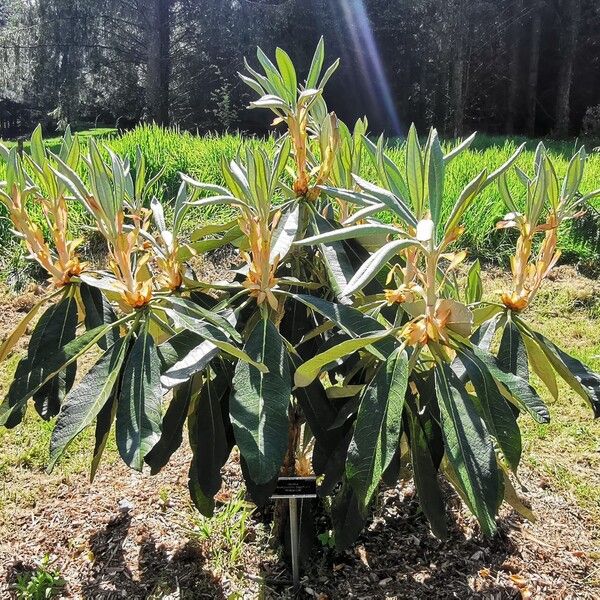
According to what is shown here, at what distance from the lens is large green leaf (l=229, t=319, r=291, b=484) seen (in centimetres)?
82

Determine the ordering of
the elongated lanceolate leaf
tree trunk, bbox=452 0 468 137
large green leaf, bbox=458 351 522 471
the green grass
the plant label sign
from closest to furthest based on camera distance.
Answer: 1. the elongated lanceolate leaf
2. large green leaf, bbox=458 351 522 471
3. the plant label sign
4. the green grass
5. tree trunk, bbox=452 0 468 137

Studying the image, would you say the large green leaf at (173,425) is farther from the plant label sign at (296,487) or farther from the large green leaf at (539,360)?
the large green leaf at (539,360)

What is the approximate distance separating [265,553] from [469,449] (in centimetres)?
93

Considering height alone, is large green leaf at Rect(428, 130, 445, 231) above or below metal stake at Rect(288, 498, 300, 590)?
above

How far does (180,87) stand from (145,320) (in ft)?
52.9

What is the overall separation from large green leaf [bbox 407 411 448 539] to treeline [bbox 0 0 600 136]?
14.0 metres

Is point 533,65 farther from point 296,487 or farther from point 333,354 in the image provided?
point 333,354

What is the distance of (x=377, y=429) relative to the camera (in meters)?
0.83

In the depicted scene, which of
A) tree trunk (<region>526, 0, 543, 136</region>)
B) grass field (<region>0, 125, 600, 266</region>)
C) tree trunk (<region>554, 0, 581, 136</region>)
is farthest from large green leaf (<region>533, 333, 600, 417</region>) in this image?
tree trunk (<region>526, 0, 543, 136</region>)

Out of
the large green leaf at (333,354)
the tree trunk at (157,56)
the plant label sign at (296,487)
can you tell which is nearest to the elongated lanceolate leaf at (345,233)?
the large green leaf at (333,354)

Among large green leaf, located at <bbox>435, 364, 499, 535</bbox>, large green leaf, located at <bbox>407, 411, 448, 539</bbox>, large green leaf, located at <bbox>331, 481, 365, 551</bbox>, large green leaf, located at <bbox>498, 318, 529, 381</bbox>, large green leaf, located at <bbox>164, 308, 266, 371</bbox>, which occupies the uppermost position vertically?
large green leaf, located at <bbox>164, 308, 266, 371</bbox>

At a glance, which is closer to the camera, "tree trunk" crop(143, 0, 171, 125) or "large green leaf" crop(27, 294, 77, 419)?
"large green leaf" crop(27, 294, 77, 419)

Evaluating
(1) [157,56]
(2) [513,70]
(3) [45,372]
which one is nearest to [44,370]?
(3) [45,372]

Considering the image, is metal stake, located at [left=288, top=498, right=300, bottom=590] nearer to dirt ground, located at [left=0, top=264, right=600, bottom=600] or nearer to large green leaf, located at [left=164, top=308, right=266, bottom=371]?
dirt ground, located at [left=0, top=264, right=600, bottom=600]
